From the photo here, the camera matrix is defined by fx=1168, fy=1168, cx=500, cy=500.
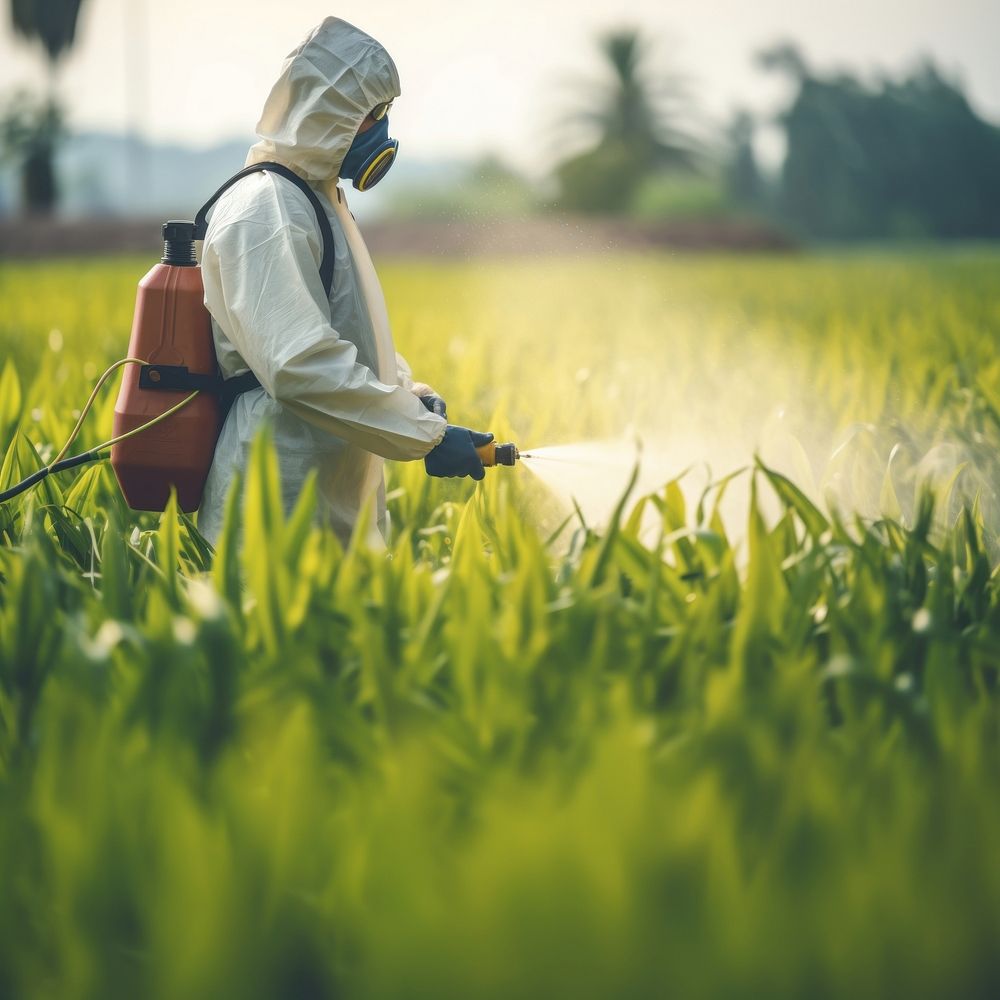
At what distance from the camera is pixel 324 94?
2.18m

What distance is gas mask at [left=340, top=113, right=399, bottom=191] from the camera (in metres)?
2.30

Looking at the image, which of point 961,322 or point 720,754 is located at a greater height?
point 961,322

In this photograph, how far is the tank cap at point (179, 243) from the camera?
7.35ft

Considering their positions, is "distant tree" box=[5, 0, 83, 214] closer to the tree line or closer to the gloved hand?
the tree line

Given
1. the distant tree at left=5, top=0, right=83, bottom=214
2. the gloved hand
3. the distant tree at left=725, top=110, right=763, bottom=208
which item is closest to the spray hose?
the gloved hand

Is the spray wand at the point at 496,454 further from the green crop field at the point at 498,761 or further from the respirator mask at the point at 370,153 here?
the respirator mask at the point at 370,153

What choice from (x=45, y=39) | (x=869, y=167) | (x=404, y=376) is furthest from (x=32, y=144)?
(x=404, y=376)

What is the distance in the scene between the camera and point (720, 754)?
1222 millimetres

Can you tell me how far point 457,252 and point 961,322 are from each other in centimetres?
2282

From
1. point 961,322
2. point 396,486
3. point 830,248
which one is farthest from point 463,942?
point 830,248

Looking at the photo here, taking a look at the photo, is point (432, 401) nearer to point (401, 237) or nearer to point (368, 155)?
point (368, 155)

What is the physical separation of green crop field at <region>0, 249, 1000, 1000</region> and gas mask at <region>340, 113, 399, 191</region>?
702 mm

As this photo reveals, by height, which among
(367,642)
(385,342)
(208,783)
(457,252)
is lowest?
(208,783)

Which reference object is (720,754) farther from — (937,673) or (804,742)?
(937,673)
